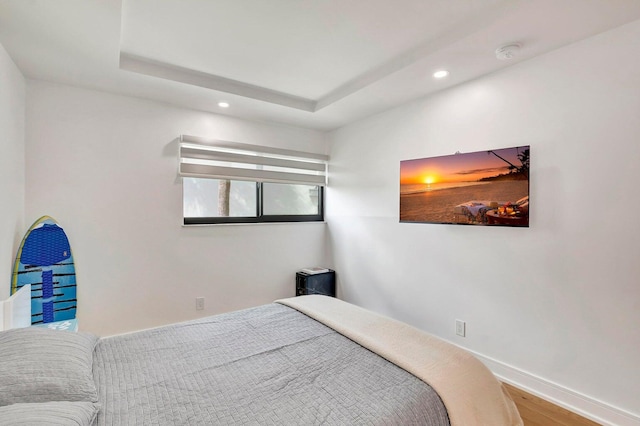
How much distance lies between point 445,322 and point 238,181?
258 centimetres

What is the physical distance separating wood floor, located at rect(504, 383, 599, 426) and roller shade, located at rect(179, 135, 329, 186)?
9.63ft

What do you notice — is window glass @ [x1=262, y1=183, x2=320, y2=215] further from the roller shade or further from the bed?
the bed

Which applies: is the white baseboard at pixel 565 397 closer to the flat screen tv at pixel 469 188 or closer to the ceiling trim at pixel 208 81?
the flat screen tv at pixel 469 188

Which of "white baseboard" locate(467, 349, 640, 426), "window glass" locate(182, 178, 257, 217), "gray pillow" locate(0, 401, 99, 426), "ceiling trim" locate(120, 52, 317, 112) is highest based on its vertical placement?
"ceiling trim" locate(120, 52, 317, 112)

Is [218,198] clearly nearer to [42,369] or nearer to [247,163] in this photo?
[247,163]

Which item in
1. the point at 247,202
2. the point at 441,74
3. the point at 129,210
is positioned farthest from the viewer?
the point at 247,202

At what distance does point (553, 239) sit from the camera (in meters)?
2.11

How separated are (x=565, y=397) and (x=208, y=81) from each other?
3564mm

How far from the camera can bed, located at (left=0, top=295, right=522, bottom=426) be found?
3.52 feet

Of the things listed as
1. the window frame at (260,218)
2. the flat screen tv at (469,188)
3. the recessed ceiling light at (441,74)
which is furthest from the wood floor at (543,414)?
the window frame at (260,218)

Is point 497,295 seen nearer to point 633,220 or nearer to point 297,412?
point 633,220

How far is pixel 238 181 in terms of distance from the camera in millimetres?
3576

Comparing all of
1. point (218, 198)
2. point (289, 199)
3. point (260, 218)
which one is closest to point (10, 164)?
point (218, 198)

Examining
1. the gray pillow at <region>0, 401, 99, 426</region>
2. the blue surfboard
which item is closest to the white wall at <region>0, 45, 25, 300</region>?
the blue surfboard
